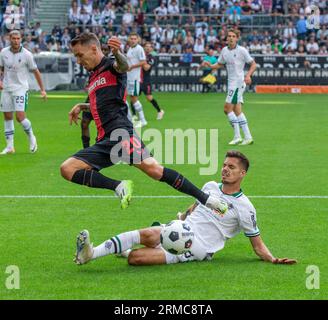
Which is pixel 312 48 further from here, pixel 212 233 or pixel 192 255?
pixel 192 255

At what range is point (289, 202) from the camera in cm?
1309

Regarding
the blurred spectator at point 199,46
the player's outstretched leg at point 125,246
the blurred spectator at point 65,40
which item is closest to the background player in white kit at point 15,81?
the player's outstretched leg at point 125,246

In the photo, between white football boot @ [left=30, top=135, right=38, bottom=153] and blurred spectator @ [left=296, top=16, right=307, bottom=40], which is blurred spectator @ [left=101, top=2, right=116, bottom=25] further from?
white football boot @ [left=30, top=135, right=38, bottom=153]

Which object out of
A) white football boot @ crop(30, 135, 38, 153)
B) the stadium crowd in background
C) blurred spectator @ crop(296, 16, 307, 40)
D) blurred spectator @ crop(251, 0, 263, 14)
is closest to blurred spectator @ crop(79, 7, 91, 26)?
the stadium crowd in background

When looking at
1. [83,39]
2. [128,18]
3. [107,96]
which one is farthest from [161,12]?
[83,39]

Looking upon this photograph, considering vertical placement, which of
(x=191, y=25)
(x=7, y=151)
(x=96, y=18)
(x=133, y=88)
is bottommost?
(x=7, y=151)

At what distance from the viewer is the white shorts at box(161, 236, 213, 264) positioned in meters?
9.13

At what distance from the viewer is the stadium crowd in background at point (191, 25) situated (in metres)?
45.6

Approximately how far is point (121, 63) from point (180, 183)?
5.03 ft

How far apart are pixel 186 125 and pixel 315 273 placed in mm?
17184

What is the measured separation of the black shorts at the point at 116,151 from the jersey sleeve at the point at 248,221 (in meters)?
1.54

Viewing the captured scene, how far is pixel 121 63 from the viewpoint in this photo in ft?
33.1

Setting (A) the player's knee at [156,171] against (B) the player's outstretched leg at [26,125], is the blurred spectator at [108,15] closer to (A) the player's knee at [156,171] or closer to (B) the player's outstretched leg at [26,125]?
(B) the player's outstretched leg at [26,125]

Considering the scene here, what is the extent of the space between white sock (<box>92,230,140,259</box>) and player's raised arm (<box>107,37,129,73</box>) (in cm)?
209
